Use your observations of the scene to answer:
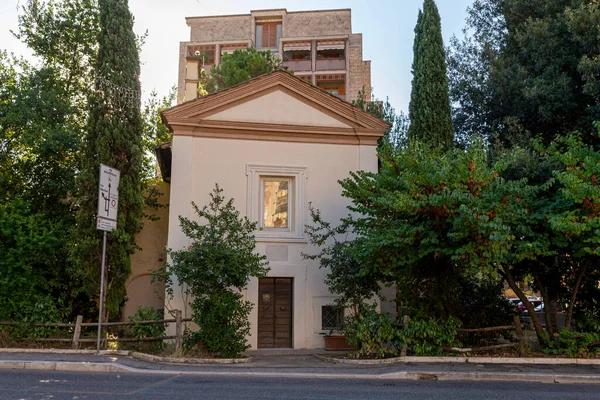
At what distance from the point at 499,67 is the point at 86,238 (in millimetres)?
15295

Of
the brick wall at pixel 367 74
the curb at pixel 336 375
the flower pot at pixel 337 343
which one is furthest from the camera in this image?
the brick wall at pixel 367 74

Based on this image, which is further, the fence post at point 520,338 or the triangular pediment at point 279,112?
the triangular pediment at point 279,112

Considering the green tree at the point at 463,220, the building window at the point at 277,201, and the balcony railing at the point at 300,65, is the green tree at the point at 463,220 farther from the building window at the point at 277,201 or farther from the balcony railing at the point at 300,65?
the balcony railing at the point at 300,65

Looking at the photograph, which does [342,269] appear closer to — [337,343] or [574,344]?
[337,343]

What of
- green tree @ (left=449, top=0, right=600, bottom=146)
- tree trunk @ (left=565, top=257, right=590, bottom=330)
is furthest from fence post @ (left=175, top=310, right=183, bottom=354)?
green tree @ (left=449, top=0, right=600, bottom=146)

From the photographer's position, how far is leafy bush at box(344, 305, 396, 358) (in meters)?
13.3

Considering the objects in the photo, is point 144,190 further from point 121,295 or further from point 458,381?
point 458,381

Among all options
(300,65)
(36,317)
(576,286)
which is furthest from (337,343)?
(300,65)

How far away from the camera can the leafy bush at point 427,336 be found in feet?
43.1

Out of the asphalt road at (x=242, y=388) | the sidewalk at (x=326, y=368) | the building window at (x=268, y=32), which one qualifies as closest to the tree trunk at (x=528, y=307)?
the sidewalk at (x=326, y=368)

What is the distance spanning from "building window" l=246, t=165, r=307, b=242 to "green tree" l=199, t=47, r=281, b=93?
34.1 feet

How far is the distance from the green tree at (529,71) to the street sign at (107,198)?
12479 millimetres

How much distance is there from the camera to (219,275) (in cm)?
1354

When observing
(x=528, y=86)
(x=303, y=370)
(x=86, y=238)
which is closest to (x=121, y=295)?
(x=86, y=238)
